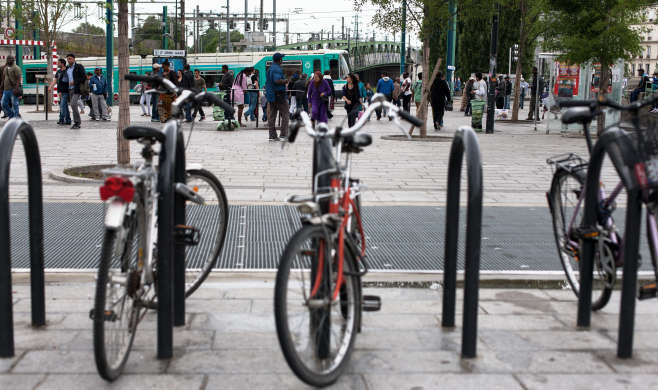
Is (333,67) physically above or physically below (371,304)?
above

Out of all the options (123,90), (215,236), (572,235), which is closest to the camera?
(572,235)

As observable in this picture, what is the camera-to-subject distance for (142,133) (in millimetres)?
3262

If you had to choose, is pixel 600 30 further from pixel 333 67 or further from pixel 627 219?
pixel 333 67

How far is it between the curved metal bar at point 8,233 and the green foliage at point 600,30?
14561 millimetres

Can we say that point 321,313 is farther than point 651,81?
No

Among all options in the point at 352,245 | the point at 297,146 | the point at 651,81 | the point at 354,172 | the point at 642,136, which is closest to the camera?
the point at 352,245

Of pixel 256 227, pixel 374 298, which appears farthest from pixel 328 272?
pixel 256 227

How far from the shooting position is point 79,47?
200 ft

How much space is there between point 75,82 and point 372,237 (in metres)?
13.5

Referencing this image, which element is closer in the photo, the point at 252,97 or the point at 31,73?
the point at 252,97

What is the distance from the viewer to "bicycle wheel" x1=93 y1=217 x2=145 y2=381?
287cm

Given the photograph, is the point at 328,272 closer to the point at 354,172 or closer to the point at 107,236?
the point at 107,236

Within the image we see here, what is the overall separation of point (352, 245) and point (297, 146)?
11.1 meters

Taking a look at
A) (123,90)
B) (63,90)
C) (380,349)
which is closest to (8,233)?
(380,349)
